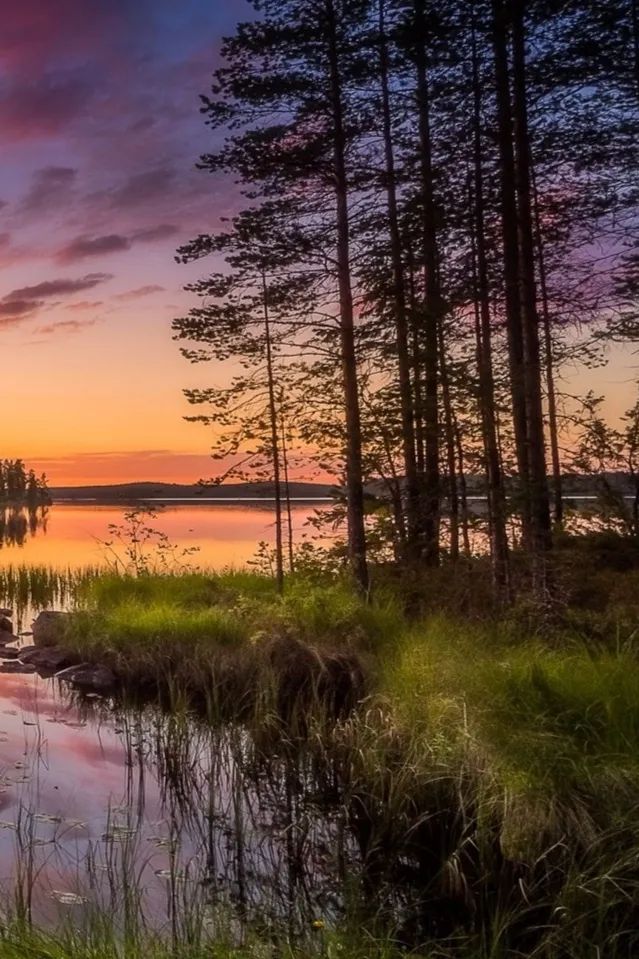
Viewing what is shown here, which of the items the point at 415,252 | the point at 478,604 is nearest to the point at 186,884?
the point at 478,604

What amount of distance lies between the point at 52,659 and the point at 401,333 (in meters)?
9.38

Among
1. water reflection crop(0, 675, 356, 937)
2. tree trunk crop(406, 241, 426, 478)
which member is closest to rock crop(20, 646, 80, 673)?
water reflection crop(0, 675, 356, 937)

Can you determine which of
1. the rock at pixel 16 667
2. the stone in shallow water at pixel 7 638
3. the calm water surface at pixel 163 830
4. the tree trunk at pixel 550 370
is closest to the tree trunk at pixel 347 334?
the tree trunk at pixel 550 370

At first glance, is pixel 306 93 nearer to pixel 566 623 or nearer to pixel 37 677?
pixel 566 623

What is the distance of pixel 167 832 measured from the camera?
6004 millimetres

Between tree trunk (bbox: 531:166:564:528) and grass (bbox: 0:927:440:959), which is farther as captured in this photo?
Answer: tree trunk (bbox: 531:166:564:528)

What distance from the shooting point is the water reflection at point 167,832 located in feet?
15.7

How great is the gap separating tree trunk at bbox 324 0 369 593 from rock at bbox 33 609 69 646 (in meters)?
5.57

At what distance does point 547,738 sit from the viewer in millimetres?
5348

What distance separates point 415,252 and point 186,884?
1537cm

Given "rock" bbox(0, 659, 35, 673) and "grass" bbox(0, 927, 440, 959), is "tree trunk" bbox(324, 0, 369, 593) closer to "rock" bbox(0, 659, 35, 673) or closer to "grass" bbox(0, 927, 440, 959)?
"rock" bbox(0, 659, 35, 673)

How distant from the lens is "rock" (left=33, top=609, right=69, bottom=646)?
13320 mm

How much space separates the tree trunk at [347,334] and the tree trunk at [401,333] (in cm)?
113

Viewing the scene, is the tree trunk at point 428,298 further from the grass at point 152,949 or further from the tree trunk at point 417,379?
the grass at point 152,949
